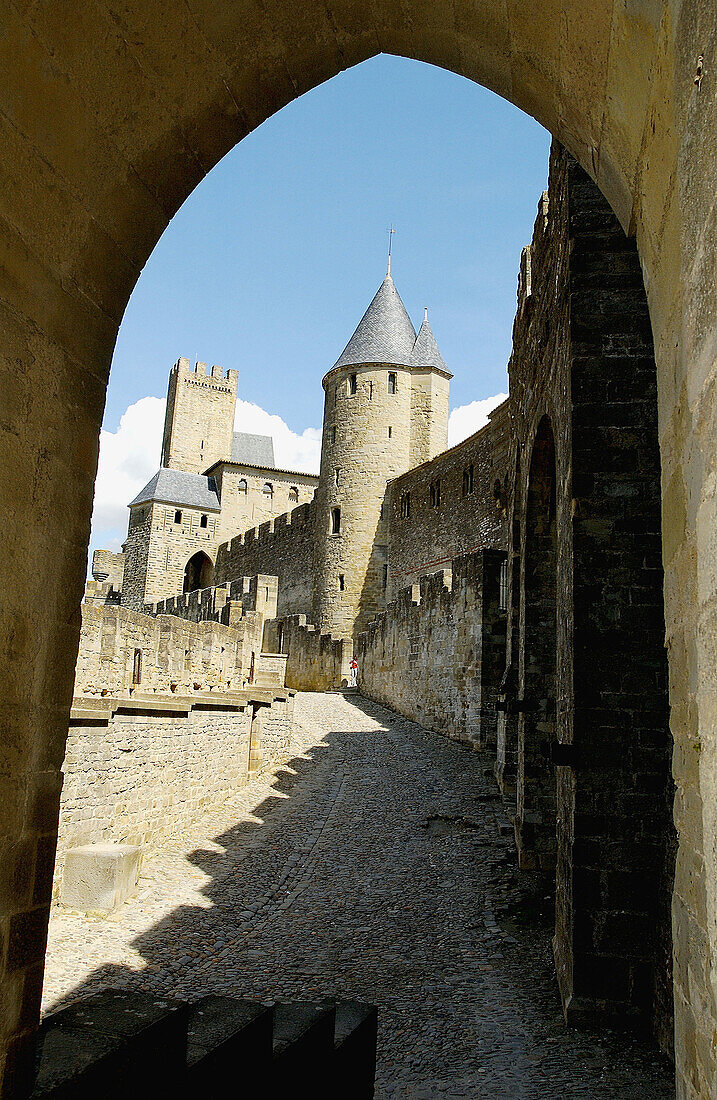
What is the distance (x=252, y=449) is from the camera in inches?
2206

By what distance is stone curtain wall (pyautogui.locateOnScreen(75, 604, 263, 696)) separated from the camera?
40.7ft

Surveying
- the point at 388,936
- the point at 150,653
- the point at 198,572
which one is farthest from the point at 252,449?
the point at 388,936

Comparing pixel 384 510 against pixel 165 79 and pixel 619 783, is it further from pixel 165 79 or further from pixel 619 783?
pixel 165 79

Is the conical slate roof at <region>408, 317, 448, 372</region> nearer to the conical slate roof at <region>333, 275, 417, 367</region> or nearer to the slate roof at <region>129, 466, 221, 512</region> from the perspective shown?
the conical slate roof at <region>333, 275, 417, 367</region>

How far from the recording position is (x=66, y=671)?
2619 mm

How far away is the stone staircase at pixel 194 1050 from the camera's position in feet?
7.61

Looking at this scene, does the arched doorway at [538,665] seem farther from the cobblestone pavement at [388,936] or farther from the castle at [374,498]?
the castle at [374,498]

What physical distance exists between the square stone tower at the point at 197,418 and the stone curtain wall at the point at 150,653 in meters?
37.2

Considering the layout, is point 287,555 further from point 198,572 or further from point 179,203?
point 179,203

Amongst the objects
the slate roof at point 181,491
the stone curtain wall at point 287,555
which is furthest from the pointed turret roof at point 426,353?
the slate roof at point 181,491

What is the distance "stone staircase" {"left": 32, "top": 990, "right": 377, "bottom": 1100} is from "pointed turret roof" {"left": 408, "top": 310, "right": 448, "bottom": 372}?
98.6 feet

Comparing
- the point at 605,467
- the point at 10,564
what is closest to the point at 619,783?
the point at 605,467

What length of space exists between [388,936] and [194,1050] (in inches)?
147

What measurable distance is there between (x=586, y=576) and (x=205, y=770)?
6.36 metres
